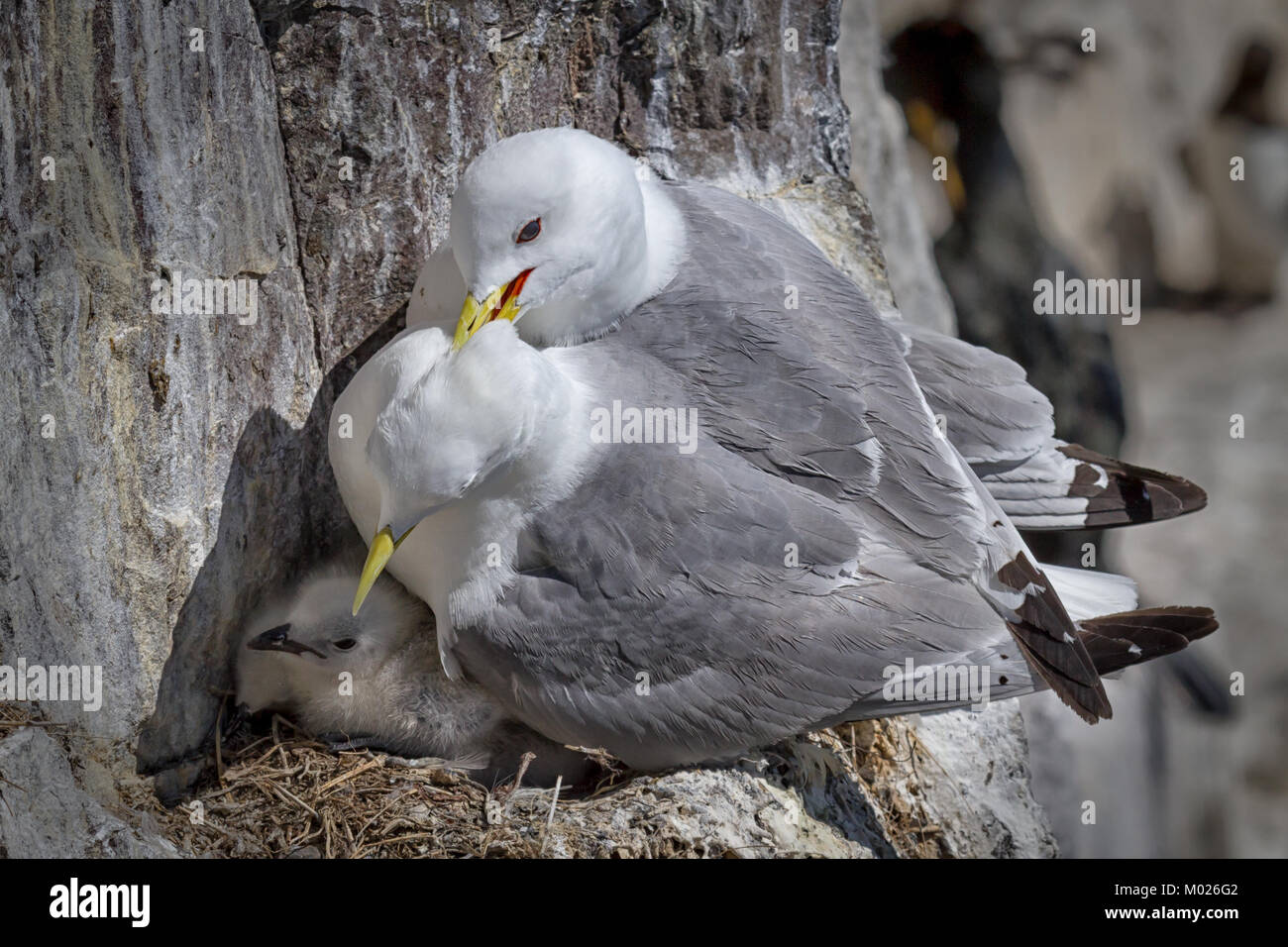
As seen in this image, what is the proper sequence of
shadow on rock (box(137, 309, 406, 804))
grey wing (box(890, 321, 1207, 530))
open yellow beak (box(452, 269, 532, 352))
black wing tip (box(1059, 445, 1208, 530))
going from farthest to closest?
1. black wing tip (box(1059, 445, 1208, 530))
2. grey wing (box(890, 321, 1207, 530))
3. shadow on rock (box(137, 309, 406, 804))
4. open yellow beak (box(452, 269, 532, 352))

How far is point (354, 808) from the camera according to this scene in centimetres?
212

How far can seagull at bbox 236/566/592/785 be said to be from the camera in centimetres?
227

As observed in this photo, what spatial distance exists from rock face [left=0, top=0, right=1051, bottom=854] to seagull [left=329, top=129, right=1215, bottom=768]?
0.27 metres

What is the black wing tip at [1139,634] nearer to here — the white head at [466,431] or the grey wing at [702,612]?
the grey wing at [702,612]

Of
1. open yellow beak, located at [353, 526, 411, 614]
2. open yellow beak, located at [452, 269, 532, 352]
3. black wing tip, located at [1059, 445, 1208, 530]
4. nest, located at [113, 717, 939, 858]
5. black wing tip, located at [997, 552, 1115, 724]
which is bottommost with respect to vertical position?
nest, located at [113, 717, 939, 858]

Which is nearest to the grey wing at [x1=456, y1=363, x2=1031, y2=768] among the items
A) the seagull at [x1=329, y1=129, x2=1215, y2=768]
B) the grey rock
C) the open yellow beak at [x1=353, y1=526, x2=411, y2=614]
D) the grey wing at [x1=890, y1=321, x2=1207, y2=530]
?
the seagull at [x1=329, y1=129, x2=1215, y2=768]

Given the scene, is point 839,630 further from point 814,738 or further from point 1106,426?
point 1106,426

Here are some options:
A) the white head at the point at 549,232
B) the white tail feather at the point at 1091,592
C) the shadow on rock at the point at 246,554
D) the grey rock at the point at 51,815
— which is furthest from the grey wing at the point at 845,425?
the grey rock at the point at 51,815

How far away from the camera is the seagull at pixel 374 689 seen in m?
2.27

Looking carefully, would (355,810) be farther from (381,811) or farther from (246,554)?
(246,554)

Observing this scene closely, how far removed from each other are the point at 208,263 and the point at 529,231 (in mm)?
610

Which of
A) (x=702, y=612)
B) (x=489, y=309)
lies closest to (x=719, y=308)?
(x=489, y=309)

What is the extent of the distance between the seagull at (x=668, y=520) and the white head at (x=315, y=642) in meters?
0.19

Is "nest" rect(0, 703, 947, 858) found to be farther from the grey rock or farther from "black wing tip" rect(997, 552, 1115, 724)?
"black wing tip" rect(997, 552, 1115, 724)
